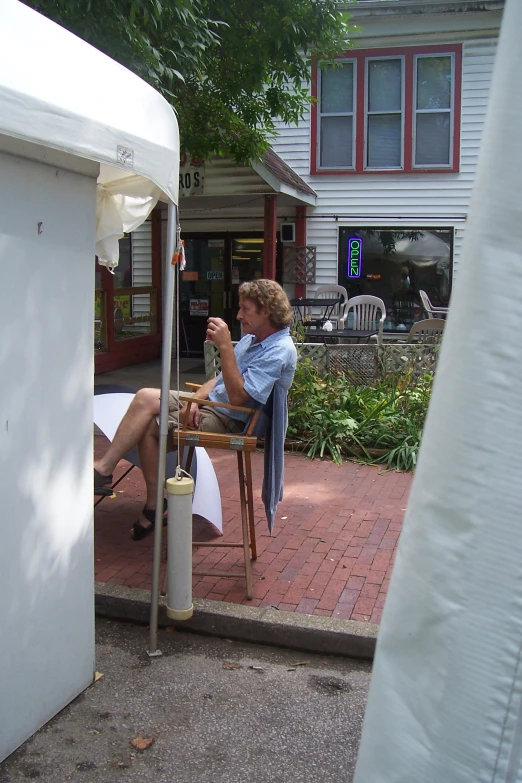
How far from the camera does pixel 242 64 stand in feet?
25.9

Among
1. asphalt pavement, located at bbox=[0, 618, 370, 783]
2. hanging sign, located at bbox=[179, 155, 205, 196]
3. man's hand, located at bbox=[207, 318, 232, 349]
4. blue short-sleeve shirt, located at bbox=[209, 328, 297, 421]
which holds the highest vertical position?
hanging sign, located at bbox=[179, 155, 205, 196]

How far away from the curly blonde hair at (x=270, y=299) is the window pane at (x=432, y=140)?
9.32m

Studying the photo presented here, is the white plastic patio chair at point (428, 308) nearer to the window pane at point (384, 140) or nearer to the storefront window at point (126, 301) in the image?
the window pane at point (384, 140)

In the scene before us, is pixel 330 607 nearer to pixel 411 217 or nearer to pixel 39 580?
pixel 39 580

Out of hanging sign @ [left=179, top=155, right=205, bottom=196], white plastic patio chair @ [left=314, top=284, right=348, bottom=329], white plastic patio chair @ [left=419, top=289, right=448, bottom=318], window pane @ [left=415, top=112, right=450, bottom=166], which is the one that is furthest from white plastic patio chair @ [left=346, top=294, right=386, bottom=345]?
hanging sign @ [left=179, top=155, right=205, bottom=196]

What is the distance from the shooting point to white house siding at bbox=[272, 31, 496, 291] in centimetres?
1229

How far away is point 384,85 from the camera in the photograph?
12797 millimetres

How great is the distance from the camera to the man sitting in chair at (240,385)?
4.12m

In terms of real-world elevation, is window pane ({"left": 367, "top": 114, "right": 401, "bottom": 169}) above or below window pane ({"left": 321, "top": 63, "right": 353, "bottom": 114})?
below

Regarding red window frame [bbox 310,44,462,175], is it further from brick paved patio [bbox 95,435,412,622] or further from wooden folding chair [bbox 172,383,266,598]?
wooden folding chair [bbox 172,383,266,598]

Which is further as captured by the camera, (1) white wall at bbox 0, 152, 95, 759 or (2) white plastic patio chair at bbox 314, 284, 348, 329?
(2) white plastic patio chair at bbox 314, 284, 348, 329

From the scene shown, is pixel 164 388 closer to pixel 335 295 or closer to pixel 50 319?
pixel 50 319

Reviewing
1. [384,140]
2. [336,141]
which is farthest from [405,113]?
[336,141]

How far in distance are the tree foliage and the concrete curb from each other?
4.03 meters
